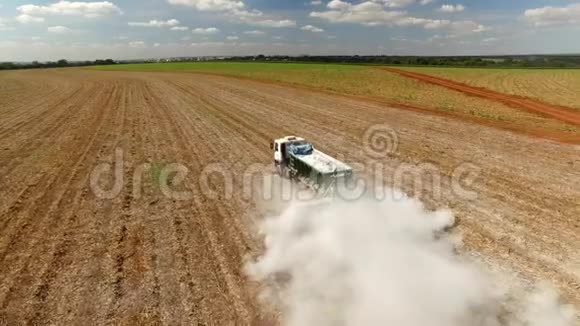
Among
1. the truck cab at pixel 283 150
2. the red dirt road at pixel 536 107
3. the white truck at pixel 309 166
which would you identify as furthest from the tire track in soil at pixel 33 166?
the red dirt road at pixel 536 107

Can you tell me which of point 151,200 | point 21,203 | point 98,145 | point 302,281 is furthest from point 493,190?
point 98,145

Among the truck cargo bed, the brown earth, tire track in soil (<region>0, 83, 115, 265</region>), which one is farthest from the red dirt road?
tire track in soil (<region>0, 83, 115, 265</region>)

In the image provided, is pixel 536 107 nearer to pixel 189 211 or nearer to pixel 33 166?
pixel 189 211

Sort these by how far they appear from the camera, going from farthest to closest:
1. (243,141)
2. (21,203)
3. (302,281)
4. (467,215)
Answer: (243,141) → (21,203) → (467,215) → (302,281)

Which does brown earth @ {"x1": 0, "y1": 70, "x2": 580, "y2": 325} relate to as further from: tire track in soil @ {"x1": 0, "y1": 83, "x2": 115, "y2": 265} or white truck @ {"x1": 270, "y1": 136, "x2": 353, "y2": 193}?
white truck @ {"x1": 270, "y1": 136, "x2": 353, "y2": 193}

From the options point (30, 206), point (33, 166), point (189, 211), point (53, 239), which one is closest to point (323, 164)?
point (189, 211)

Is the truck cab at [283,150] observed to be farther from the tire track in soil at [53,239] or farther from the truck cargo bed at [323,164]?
the tire track in soil at [53,239]

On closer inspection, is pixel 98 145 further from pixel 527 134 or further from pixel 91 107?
pixel 527 134
